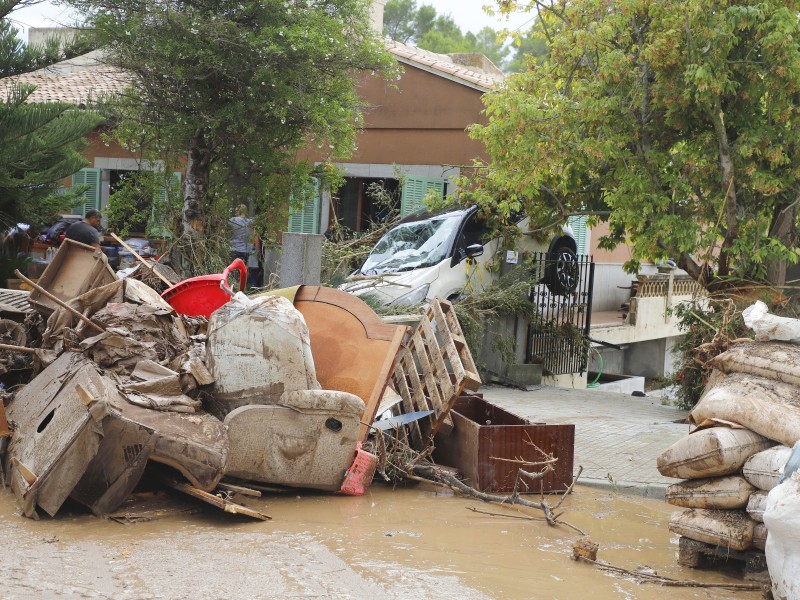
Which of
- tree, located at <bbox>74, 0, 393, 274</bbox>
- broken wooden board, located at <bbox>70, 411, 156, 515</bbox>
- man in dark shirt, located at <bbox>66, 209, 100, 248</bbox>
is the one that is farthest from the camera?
man in dark shirt, located at <bbox>66, 209, 100, 248</bbox>

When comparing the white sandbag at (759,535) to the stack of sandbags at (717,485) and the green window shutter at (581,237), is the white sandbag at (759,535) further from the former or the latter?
the green window shutter at (581,237)

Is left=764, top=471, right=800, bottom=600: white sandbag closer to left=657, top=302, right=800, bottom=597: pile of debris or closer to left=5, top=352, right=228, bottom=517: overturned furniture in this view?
left=657, top=302, right=800, bottom=597: pile of debris

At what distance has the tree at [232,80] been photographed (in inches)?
509

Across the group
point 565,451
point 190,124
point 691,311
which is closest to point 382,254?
point 190,124

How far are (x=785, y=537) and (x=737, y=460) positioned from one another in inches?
38.8

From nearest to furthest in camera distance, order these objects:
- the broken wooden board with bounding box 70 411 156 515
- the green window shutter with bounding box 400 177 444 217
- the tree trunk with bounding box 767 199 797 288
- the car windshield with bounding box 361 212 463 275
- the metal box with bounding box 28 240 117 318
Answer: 1. the broken wooden board with bounding box 70 411 156 515
2. the metal box with bounding box 28 240 117 318
3. the tree trunk with bounding box 767 199 797 288
4. the car windshield with bounding box 361 212 463 275
5. the green window shutter with bounding box 400 177 444 217

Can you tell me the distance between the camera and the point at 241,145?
13812 mm

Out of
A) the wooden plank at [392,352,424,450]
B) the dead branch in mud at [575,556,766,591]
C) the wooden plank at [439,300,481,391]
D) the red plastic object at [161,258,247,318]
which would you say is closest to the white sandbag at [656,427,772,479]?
the dead branch in mud at [575,556,766,591]

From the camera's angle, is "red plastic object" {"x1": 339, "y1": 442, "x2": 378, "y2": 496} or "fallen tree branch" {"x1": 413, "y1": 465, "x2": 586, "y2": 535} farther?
"red plastic object" {"x1": 339, "y1": 442, "x2": 378, "y2": 496}

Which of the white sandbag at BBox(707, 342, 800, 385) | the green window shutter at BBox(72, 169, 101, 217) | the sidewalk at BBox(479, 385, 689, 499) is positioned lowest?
the sidewalk at BBox(479, 385, 689, 499)

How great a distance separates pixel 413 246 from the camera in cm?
1384

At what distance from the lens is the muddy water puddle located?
4750 mm

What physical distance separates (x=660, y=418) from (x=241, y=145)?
705 centimetres

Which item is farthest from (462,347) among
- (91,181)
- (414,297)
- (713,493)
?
(91,181)
